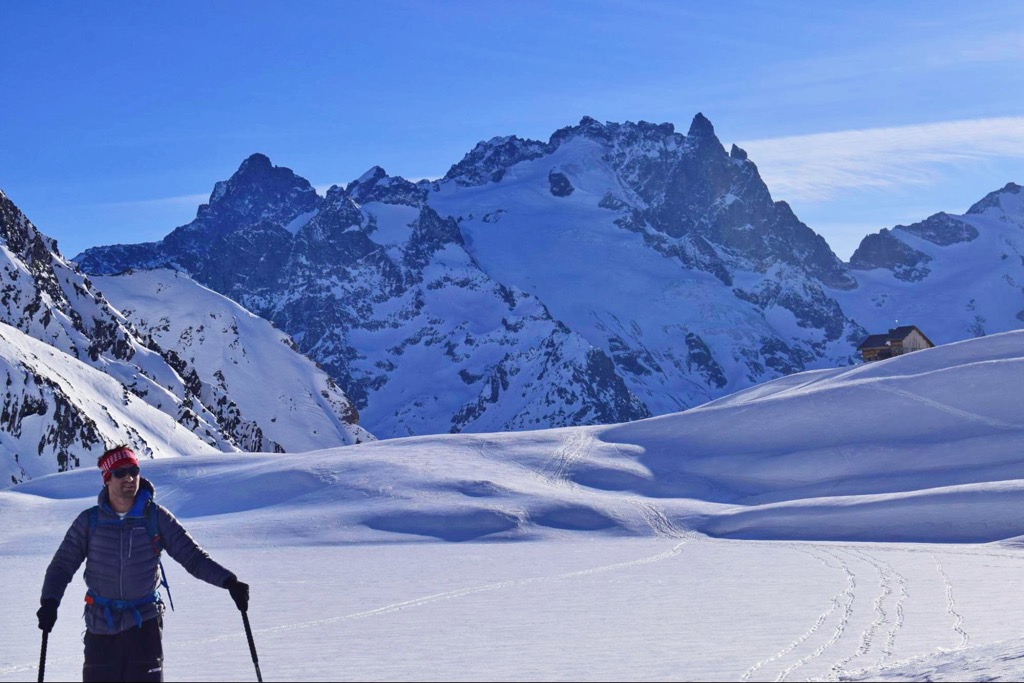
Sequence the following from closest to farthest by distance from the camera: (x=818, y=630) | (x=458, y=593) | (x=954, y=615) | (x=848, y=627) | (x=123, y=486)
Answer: (x=123, y=486) → (x=818, y=630) → (x=848, y=627) → (x=954, y=615) → (x=458, y=593)

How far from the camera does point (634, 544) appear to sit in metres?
39.1

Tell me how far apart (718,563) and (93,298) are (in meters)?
96.4

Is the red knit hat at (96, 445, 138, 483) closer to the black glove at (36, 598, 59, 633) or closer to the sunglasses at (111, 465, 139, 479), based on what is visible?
the sunglasses at (111, 465, 139, 479)

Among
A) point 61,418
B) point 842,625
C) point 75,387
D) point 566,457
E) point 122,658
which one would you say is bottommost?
point 842,625

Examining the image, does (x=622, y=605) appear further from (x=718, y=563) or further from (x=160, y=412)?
(x=160, y=412)

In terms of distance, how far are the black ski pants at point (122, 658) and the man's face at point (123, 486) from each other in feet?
3.17

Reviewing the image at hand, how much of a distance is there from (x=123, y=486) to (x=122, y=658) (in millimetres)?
1276

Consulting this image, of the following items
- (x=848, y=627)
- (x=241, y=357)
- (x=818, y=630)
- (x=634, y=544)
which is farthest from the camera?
(x=241, y=357)

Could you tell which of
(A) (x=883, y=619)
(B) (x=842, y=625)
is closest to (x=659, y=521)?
(A) (x=883, y=619)

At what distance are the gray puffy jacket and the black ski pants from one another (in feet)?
0.32

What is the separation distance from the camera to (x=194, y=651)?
15.5m

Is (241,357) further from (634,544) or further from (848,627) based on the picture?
(848,627)

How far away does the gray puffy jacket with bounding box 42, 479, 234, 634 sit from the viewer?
875 cm

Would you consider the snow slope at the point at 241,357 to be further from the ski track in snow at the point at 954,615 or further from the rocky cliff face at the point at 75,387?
the ski track in snow at the point at 954,615
